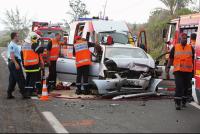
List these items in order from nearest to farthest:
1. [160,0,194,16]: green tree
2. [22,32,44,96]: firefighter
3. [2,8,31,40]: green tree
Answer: [22,32,44,96]: firefighter
[160,0,194,16]: green tree
[2,8,31,40]: green tree

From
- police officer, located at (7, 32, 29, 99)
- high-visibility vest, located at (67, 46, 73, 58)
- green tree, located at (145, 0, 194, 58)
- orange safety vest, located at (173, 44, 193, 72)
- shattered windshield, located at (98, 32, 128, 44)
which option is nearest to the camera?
orange safety vest, located at (173, 44, 193, 72)

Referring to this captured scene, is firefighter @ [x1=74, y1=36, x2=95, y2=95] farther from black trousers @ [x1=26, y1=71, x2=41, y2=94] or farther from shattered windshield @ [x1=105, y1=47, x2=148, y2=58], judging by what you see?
black trousers @ [x1=26, y1=71, x2=41, y2=94]

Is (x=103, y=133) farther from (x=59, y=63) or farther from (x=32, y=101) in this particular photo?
(x=59, y=63)

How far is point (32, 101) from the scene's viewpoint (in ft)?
34.4

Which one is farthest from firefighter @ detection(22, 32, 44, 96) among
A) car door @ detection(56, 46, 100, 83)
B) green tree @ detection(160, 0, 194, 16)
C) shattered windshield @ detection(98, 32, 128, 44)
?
green tree @ detection(160, 0, 194, 16)

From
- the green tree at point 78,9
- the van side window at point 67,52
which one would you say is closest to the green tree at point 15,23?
the green tree at point 78,9

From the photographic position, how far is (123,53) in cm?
1272

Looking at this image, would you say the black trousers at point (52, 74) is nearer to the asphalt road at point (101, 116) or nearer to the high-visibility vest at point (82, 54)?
the high-visibility vest at point (82, 54)

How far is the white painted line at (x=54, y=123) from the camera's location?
7.18m

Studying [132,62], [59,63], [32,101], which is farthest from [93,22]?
[32,101]

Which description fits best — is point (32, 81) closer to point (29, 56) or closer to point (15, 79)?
point (15, 79)

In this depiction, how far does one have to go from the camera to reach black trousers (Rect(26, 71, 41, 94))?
11445 mm

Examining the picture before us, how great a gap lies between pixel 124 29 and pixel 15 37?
7161 millimetres

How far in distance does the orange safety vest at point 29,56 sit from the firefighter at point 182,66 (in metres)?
3.69
